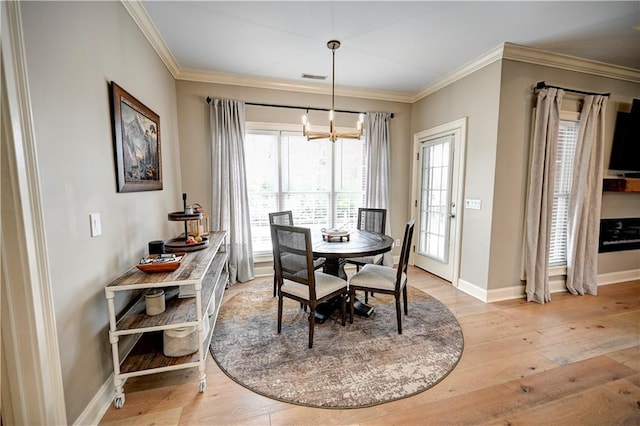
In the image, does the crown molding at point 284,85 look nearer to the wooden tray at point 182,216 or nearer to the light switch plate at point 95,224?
the wooden tray at point 182,216

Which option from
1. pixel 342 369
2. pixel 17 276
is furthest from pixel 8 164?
pixel 342 369

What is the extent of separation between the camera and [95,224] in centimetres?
153

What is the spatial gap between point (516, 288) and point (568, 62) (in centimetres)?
265

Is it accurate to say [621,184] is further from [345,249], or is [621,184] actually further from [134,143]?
[134,143]

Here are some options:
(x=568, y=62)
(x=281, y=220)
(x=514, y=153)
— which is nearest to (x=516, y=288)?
(x=514, y=153)

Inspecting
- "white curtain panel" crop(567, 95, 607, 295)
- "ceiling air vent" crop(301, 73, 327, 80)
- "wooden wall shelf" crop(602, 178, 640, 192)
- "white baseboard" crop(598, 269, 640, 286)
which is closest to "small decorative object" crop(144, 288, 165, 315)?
"ceiling air vent" crop(301, 73, 327, 80)

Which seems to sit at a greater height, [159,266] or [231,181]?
[231,181]

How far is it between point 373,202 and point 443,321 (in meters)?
2.00

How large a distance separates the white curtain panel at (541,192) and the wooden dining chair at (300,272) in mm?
2266

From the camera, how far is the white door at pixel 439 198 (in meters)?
3.41

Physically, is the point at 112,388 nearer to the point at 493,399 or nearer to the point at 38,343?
the point at 38,343

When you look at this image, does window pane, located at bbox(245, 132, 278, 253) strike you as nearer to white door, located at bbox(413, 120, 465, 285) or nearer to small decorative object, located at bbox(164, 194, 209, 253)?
small decorative object, located at bbox(164, 194, 209, 253)

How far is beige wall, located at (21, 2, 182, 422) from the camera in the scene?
121 cm

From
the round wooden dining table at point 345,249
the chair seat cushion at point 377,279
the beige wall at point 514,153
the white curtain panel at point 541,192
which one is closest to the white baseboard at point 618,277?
the white curtain panel at point 541,192
